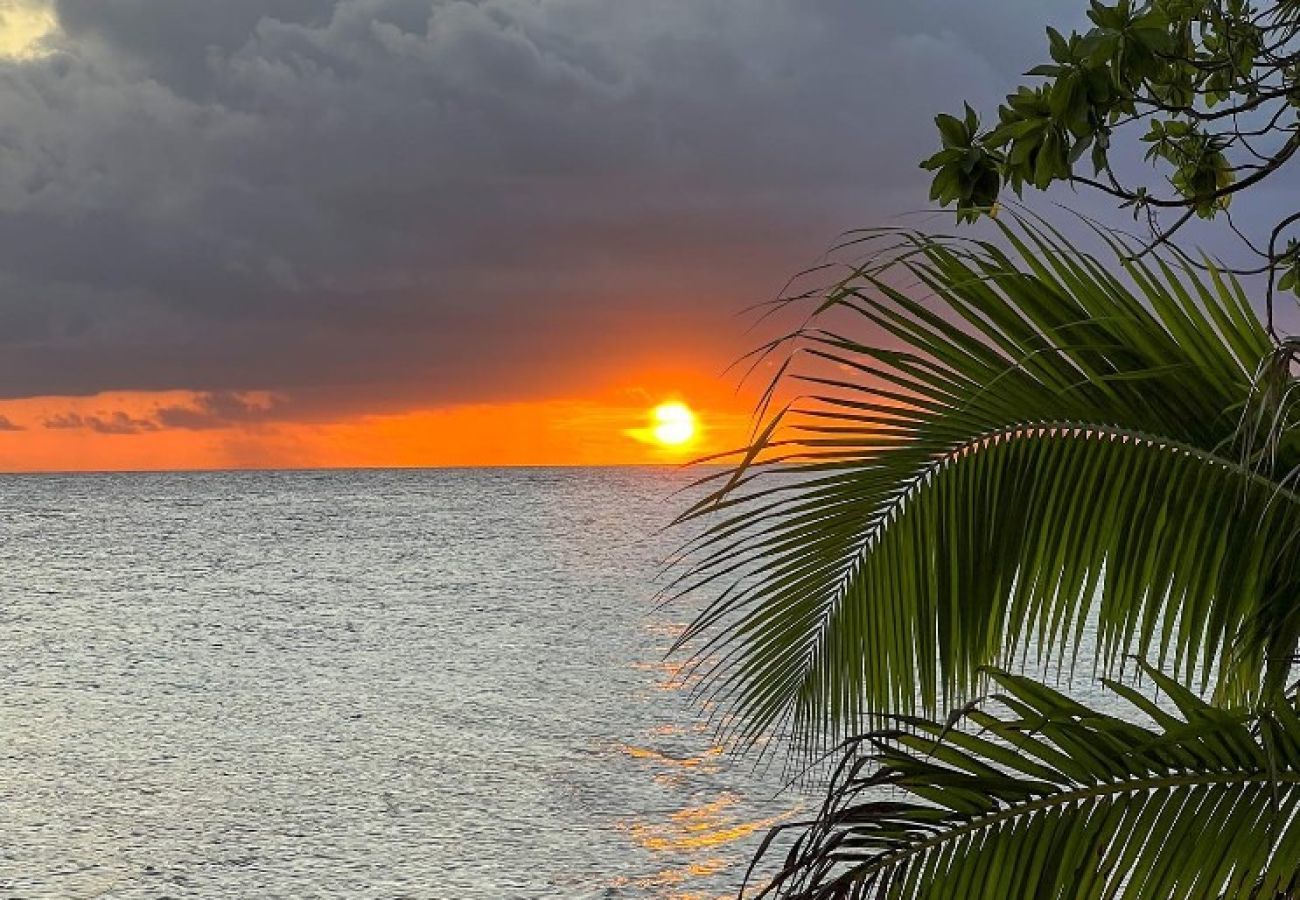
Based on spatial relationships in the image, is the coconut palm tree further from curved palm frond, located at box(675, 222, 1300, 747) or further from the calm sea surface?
the calm sea surface

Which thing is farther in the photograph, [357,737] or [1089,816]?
[357,737]

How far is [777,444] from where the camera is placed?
1567mm

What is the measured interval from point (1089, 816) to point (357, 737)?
3.50 m

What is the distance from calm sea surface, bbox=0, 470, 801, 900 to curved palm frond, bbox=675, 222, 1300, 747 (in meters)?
1.38

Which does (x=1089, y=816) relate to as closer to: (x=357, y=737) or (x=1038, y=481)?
(x=1038, y=481)

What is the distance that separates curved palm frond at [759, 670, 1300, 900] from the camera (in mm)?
1121

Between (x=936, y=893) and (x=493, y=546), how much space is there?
1055 cm

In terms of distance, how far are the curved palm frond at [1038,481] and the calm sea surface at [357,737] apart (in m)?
1.38

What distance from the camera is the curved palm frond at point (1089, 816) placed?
1121mm

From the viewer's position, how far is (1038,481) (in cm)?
154

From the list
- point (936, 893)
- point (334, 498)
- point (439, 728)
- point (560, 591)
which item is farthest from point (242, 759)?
point (334, 498)

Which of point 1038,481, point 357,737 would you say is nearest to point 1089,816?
point 1038,481

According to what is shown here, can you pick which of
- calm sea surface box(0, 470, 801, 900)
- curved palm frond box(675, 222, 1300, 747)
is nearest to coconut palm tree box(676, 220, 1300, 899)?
curved palm frond box(675, 222, 1300, 747)

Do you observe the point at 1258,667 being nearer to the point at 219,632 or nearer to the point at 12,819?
the point at 12,819
